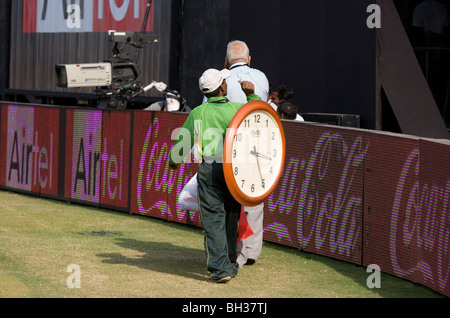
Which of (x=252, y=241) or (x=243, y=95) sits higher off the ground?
(x=243, y=95)

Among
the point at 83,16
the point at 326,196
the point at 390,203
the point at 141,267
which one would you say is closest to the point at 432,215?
the point at 390,203

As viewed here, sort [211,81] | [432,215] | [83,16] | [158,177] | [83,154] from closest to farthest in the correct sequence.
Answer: [432,215]
[211,81]
[158,177]
[83,154]
[83,16]

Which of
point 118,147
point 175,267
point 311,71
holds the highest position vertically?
point 311,71

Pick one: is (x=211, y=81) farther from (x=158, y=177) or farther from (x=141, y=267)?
(x=158, y=177)

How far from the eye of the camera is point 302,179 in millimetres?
9945

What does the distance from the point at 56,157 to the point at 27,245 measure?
3926 mm

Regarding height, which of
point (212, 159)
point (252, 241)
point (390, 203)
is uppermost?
point (212, 159)

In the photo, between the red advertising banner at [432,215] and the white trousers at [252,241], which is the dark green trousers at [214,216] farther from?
the red advertising banner at [432,215]

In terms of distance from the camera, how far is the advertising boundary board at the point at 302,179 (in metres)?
8.15

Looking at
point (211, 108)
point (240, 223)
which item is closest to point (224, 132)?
point (211, 108)

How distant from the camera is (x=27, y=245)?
32.7 feet

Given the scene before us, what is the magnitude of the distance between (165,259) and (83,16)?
417 inches

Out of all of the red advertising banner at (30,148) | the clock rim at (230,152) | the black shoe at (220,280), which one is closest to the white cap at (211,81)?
the clock rim at (230,152)
